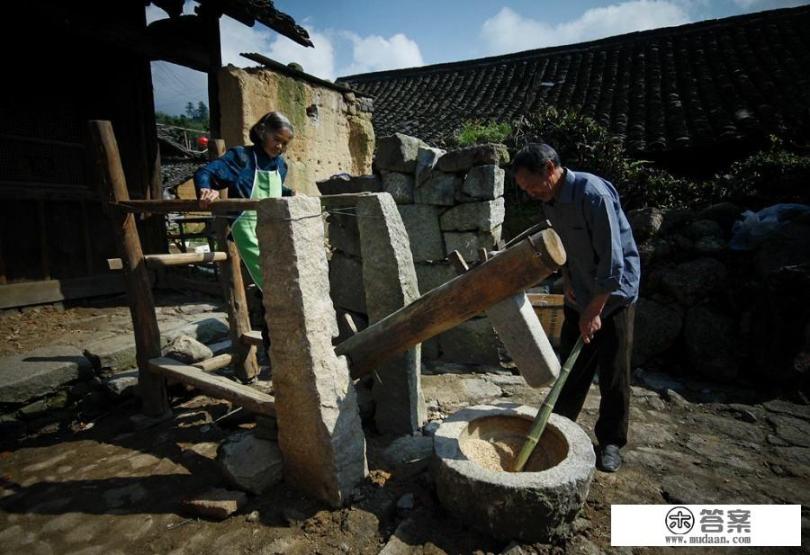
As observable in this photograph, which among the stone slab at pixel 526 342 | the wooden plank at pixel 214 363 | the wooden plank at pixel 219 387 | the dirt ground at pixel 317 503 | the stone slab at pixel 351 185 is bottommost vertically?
the dirt ground at pixel 317 503

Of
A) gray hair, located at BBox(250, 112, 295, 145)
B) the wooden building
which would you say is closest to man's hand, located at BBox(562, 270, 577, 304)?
gray hair, located at BBox(250, 112, 295, 145)

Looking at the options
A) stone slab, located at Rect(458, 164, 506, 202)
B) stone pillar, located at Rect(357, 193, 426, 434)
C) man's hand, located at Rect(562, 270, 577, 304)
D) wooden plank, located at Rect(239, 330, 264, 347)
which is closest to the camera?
man's hand, located at Rect(562, 270, 577, 304)

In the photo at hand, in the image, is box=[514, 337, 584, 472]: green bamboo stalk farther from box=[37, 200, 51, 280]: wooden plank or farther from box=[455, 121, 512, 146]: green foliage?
box=[37, 200, 51, 280]: wooden plank

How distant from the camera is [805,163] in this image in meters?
5.41

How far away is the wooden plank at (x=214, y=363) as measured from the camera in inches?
135

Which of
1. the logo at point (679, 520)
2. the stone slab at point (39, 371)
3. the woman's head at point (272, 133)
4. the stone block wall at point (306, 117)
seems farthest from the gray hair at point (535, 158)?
the stone block wall at point (306, 117)

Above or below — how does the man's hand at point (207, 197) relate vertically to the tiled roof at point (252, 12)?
below

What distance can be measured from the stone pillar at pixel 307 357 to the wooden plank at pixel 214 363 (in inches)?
54.5

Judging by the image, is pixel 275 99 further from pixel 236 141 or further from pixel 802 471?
pixel 802 471

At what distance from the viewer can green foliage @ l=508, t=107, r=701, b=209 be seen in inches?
251

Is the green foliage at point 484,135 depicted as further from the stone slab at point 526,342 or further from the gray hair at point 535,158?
the stone slab at point 526,342

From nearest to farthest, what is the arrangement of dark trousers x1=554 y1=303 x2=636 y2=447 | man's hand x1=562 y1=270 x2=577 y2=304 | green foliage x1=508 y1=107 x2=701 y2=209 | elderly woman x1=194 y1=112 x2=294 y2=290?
dark trousers x1=554 y1=303 x2=636 y2=447, man's hand x1=562 y1=270 x2=577 y2=304, elderly woman x1=194 y1=112 x2=294 y2=290, green foliage x1=508 y1=107 x2=701 y2=209

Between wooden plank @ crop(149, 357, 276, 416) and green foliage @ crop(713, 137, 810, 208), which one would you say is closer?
wooden plank @ crop(149, 357, 276, 416)

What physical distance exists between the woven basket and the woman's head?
311 cm
